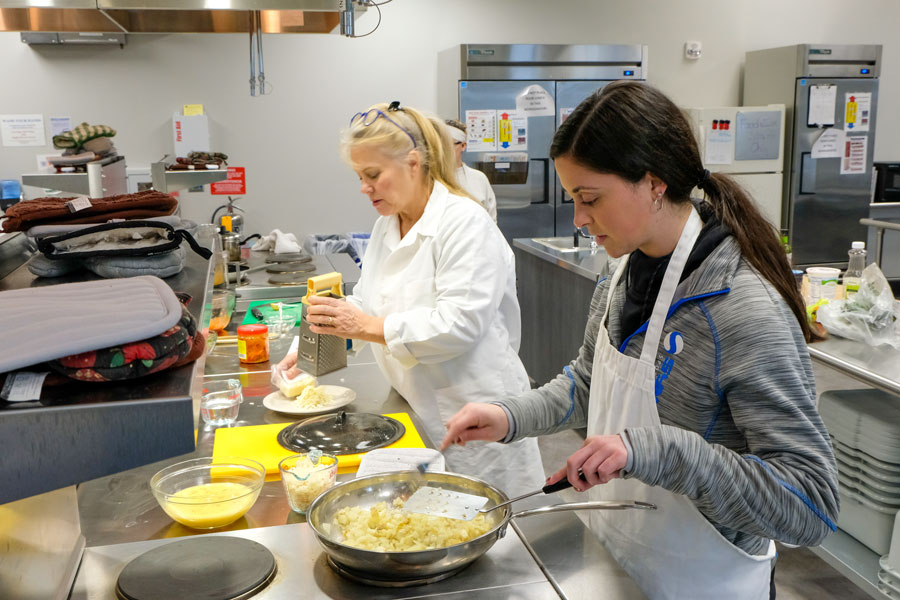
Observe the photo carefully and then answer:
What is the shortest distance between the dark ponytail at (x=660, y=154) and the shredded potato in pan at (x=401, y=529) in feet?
2.11

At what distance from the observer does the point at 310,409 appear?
203cm

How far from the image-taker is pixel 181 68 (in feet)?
18.7

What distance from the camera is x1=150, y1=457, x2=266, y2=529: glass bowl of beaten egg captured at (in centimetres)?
142

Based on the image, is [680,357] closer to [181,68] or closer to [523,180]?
[523,180]

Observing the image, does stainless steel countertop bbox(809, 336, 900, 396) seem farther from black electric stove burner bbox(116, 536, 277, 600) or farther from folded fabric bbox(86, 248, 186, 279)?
folded fabric bbox(86, 248, 186, 279)

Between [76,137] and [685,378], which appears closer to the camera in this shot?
[685,378]

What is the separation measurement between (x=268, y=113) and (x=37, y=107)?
1.58 m

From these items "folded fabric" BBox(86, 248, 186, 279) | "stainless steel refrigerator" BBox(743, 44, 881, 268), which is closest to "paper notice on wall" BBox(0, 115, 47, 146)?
"folded fabric" BBox(86, 248, 186, 279)

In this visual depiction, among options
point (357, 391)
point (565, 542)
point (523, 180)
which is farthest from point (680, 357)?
Result: point (523, 180)

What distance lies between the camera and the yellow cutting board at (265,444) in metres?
1.72

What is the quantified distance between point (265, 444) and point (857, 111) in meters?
5.91

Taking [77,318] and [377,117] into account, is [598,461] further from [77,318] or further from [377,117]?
[377,117]

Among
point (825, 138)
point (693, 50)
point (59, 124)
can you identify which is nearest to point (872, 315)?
point (825, 138)

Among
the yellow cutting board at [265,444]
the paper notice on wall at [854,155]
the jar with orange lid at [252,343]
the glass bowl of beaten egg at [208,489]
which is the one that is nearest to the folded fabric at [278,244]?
the jar with orange lid at [252,343]
